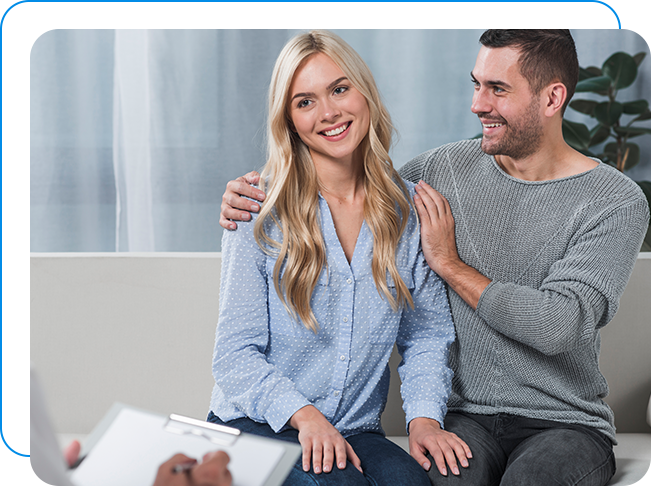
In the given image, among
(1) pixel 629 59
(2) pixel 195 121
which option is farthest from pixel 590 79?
(2) pixel 195 121

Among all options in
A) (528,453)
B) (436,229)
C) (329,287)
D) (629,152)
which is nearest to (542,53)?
(436,229)

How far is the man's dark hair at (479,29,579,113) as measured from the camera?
0.70m

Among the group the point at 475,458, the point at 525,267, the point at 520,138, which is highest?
the point at 520,138

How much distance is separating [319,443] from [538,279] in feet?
1.51

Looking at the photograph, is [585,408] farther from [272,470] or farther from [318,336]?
[272,470]

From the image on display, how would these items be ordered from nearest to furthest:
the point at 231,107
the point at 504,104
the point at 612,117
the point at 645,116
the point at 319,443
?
1. the point at 319,443
2. the point at 504,104
3. the point at 645,116
4. the point at 612,117
5. the point at 231,107

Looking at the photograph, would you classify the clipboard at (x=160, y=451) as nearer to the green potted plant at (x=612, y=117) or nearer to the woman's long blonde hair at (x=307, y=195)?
the woman's long blonde hair at (x=307, y=195)

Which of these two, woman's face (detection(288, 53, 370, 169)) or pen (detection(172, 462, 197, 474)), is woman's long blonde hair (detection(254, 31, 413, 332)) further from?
pen (detection(172, 462, 197, 474))

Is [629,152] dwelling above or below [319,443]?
above

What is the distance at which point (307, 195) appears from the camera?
877 mm

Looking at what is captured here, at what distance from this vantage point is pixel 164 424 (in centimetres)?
51

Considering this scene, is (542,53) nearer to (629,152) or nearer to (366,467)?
(366,467)

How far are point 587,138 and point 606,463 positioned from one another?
50.9 inches

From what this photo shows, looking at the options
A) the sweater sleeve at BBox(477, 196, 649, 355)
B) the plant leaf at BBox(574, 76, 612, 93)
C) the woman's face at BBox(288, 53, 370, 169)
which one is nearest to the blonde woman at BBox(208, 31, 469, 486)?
the woman's face at BBox(288, 53, 370, 169)
